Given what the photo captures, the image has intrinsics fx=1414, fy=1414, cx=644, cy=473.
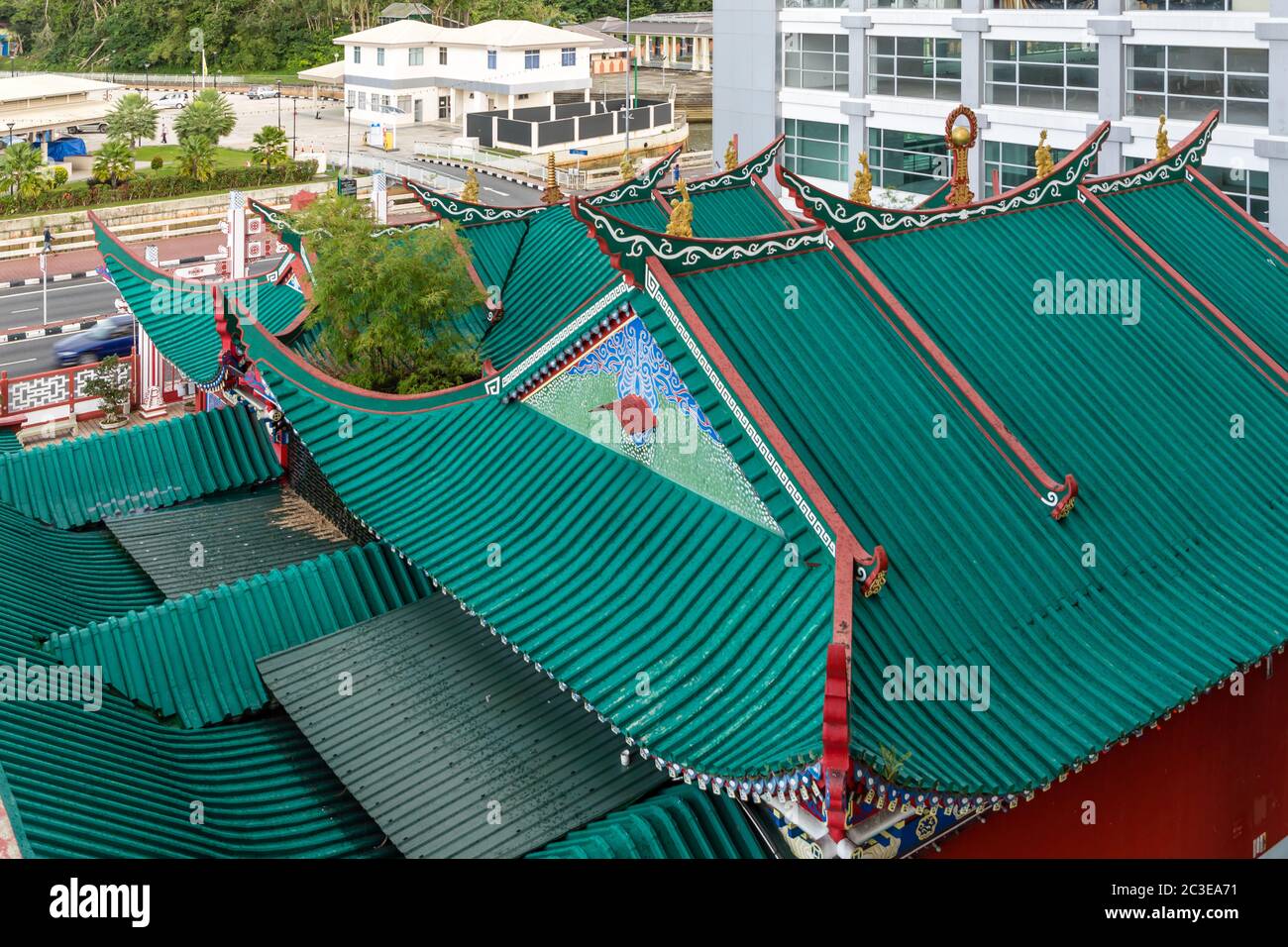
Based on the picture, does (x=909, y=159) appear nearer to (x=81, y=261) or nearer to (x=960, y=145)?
(x=960, y=145)

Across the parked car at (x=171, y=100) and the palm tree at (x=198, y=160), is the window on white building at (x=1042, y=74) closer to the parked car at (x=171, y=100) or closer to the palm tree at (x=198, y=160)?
the palm tree at (x=198, y=160)

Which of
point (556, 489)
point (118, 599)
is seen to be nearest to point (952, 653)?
point (556, 489)

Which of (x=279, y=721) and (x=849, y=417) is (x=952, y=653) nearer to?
(x=849, y=417)

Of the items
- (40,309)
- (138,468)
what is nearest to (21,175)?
(40,309)

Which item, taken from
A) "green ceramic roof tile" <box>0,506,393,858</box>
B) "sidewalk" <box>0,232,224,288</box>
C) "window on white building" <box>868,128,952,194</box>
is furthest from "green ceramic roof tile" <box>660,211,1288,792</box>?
"sidewalk" <box>0,232,224,288</box>

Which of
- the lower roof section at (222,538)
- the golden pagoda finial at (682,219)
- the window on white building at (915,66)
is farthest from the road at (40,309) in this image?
the golden pagoda finial at (682,219)

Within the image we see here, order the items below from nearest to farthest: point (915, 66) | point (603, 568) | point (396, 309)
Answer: point (603, 568)
point (396, 309)
point (915, 66)
